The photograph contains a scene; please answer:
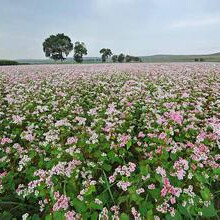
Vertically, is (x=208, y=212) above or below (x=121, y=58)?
above

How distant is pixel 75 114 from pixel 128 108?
1325 mm

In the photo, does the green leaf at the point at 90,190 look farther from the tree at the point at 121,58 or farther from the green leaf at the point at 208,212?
the tree at the point at 121,58

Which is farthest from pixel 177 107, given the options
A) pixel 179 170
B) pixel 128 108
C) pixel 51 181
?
pixel 51 181

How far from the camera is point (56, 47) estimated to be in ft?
275

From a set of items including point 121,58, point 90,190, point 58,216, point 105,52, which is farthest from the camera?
point 105,52

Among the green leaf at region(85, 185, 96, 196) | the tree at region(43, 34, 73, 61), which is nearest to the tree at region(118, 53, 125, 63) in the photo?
the tree at region(43, 34, 73, 61)

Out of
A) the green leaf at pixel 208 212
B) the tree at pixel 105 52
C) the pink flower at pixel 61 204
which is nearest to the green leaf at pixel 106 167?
the pink flower at pixel 61 204

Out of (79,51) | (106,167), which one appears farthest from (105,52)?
(106,167)

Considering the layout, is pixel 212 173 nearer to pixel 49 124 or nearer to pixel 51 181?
pixel 51 181

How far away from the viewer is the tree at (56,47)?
275 ft

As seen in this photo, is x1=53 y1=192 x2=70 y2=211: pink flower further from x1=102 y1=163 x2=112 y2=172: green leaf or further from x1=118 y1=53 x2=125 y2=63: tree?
x1=118 y1=53 x2=125 y2=63: tree

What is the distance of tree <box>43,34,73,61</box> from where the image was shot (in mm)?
83875

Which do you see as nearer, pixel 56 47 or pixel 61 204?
pixel 61 204

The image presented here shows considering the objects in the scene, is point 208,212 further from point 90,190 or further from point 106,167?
point 106,167
